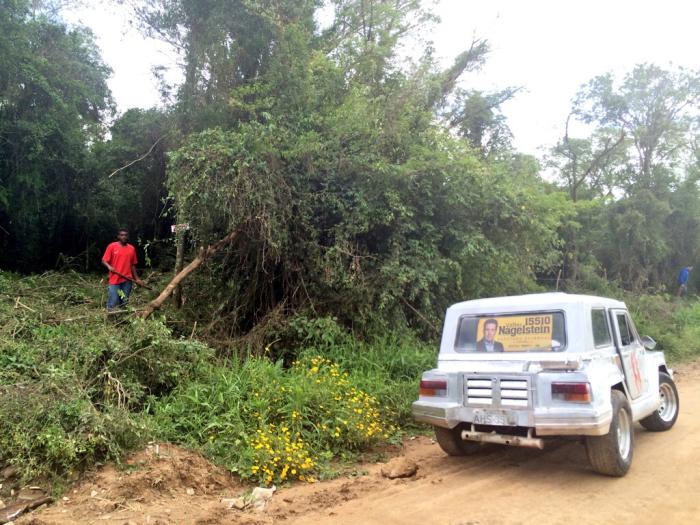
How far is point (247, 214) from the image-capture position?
797cm

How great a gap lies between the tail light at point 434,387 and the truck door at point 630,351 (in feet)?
6.19

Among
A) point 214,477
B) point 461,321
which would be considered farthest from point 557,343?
point 214,477

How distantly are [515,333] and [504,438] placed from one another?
1041 millimetres

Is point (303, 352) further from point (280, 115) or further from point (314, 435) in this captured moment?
point (280, 115)

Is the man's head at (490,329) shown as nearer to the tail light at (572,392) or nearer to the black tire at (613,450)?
the tail light at (572,392)

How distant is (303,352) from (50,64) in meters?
10.2

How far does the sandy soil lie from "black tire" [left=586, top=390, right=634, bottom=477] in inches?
4.6

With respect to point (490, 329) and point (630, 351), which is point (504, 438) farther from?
point (630, 351)

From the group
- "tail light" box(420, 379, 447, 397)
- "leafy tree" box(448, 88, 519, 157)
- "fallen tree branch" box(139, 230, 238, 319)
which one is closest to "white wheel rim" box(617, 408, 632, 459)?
"tail light" box(420, 379, 447, 397)

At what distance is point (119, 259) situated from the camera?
9008 mm

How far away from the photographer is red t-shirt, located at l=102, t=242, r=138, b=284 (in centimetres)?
897

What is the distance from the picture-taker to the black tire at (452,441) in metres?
5.48

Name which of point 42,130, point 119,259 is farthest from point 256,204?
point 42,130

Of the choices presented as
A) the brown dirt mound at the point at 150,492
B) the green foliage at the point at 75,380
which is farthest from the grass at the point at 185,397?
the brown dirt mound at the point at 150,492
